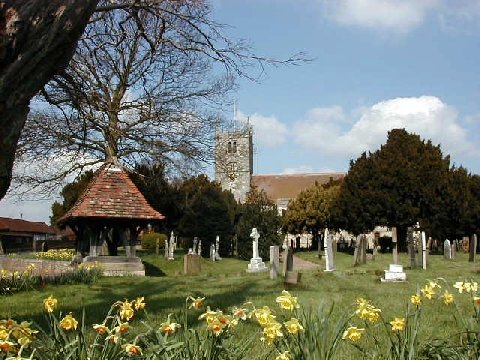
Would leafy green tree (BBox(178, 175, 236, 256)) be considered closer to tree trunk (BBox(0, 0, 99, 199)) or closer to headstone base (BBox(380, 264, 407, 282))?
headstone base (BBox(380, 264, 407, 282))

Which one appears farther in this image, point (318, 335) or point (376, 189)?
point (376, 189)

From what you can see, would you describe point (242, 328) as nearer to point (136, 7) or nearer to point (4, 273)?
point (136, 7)

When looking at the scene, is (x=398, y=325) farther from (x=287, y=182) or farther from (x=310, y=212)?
(x=287, y=182)

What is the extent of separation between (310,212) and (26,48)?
148ft

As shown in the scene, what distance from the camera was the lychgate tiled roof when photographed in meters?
17.9

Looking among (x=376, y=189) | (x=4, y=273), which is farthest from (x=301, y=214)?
(x=4, y=273)

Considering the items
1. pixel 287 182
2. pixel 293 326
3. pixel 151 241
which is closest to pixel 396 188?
pixel 151 241

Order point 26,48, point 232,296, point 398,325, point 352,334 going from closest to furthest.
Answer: point 352,334, point 398,325, point 26,48, point 232,296

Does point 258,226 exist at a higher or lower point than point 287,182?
lower

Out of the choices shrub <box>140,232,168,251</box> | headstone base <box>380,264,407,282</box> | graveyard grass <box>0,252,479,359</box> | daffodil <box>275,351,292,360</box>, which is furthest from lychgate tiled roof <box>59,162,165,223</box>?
shrub <box>140,232,168,251</box>

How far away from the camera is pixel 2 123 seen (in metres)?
3.99

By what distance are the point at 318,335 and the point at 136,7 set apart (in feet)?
22.9

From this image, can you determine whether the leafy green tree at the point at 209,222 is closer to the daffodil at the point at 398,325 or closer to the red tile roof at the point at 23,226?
the red tile roof at the point at 23,226

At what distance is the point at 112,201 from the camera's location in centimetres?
1834
